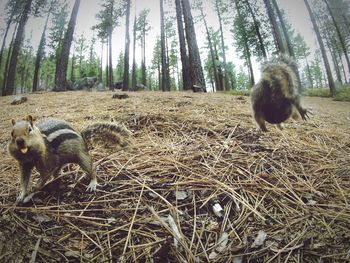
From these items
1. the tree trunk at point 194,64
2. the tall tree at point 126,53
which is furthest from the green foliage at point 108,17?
the tree trunk at point 194,64

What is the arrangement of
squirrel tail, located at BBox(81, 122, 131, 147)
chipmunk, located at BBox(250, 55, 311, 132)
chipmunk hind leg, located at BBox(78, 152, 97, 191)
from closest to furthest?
chipmunk, located at BBox(250, 55, 311, 132)
chipmunk hind leg, located at BBox(78, 152, 97, 191)
squirrel tail, located at BBox(81, 122, 131, 147)

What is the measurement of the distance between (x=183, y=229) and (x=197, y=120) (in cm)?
136

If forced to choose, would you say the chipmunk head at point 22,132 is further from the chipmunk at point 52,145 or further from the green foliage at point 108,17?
the green foliage at point 108,17

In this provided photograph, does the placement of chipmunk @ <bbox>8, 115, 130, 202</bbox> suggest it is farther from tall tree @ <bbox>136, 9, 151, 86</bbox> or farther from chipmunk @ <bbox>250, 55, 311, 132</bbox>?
tall tree @ <bbox>136, 9, 151, 86</bbox>

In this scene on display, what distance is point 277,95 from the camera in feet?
2.35

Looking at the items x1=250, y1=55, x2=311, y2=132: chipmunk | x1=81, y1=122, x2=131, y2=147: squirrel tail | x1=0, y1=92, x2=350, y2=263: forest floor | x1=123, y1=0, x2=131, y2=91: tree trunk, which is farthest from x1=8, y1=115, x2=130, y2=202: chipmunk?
x1=123, y1=0, x2=131, y2=91: tree trunk

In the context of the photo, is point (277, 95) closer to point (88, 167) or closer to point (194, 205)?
point (194, 205)

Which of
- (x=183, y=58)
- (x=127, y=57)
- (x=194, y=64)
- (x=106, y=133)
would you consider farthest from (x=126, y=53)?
(x=106, y=133)

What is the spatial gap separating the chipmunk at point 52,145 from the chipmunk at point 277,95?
3.54 feet

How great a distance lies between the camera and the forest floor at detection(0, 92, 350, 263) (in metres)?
1.03

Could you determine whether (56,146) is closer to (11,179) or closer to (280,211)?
(11,179)

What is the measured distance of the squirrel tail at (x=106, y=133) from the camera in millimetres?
1657

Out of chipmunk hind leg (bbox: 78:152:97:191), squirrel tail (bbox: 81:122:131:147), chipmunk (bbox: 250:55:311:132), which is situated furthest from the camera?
squirrel tail (bbox: 81:122:131:147)

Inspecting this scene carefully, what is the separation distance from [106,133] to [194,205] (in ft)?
2.54
